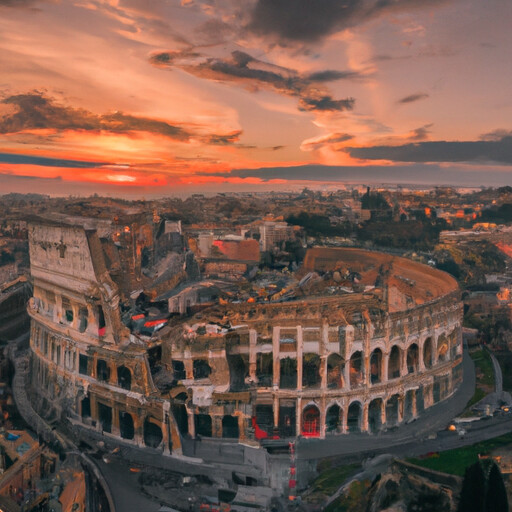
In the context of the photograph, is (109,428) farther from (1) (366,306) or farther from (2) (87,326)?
(1) (366,306)

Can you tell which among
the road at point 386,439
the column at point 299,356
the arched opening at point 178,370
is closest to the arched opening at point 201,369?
the arched opening at point 178,370

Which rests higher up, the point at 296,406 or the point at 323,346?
the point at 323,346

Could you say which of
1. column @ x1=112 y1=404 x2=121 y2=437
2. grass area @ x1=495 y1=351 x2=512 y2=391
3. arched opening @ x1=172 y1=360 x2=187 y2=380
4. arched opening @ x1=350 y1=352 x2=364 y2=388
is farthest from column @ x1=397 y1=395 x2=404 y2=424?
column @ x1=112 y1=404 x2=121 y2=437

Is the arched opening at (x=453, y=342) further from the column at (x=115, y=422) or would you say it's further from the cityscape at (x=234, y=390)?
the column at (x=115, y=422)

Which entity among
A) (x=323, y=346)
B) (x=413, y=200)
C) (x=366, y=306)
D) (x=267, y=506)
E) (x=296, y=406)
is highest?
(x=413, y=200)

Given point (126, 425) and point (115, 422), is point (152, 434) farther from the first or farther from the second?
point (115, 422)

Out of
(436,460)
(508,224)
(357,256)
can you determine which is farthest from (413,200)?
(436,460)

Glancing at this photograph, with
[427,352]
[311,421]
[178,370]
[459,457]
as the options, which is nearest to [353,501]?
[459,457]

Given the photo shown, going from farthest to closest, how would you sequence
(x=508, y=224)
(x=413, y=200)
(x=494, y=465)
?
(x=413, y=200)
(x=508, y=224)
(x=494, y=465)
